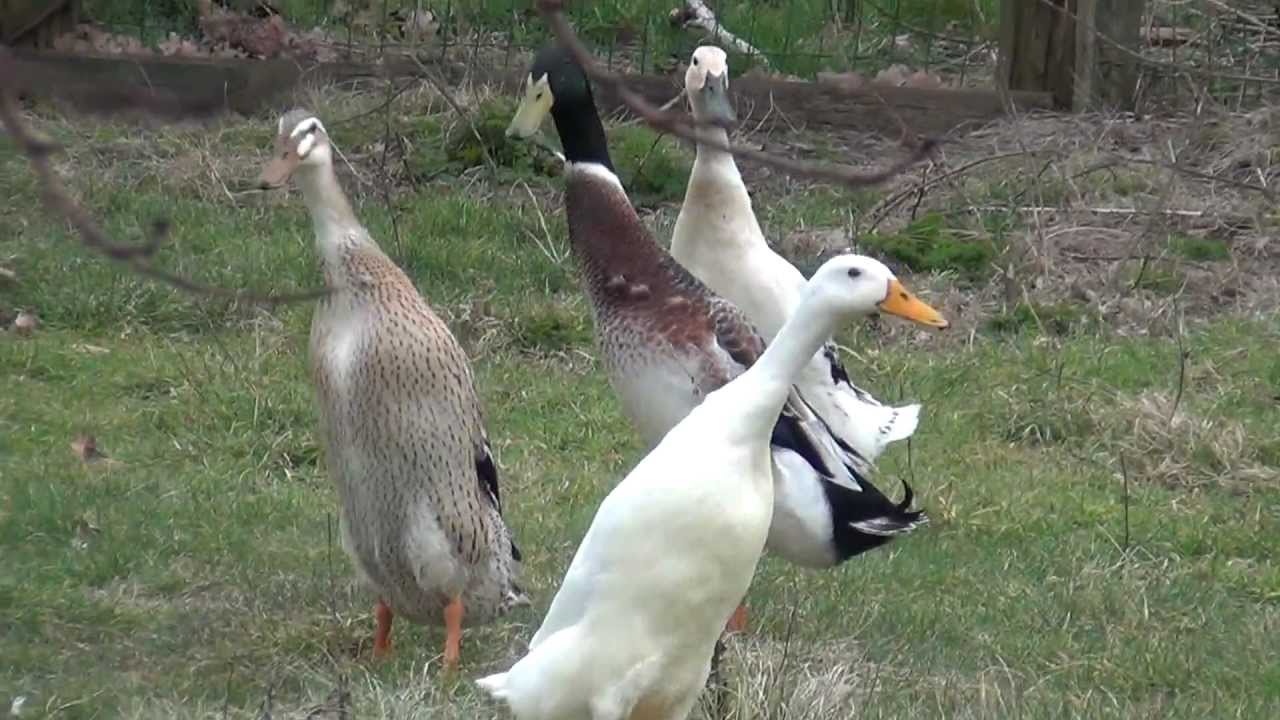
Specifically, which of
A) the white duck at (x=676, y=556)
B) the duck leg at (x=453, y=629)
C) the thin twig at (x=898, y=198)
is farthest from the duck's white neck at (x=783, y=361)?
the thin twig at (x=898, y=198)

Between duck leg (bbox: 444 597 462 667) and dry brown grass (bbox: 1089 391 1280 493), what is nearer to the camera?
duck leg (bbox: 444 597 462 667)

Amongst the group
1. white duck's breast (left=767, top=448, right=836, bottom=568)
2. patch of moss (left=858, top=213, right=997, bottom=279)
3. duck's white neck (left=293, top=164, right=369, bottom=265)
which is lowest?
patch of moss (left=858, top=213, right=997, bottom=279)

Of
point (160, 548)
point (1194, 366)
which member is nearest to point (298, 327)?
point (160, 548)

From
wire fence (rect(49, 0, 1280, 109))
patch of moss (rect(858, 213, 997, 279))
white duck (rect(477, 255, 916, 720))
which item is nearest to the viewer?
white duck (rect(477, 255, 916, 720))

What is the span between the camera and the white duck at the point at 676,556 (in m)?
3.99

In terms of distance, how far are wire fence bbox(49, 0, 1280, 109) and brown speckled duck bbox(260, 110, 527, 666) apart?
15.7 ft

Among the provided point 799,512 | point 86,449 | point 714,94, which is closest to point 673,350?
point 799,512

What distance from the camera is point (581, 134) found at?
6.09m

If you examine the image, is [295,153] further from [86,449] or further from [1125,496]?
[1125,496]

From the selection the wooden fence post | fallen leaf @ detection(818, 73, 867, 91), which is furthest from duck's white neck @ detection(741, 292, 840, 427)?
fallen leaf @ detection(818, 73, 867, 91)

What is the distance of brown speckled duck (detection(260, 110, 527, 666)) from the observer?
4980 millimetres

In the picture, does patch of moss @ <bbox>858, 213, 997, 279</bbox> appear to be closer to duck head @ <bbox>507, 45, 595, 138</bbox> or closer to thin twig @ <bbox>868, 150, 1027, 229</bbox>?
thin twig @ <bbox>868, 150, 1027, 229</bbox>

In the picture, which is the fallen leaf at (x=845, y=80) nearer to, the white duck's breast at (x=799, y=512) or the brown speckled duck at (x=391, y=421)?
the white duck's breast at (x=799, y=512)

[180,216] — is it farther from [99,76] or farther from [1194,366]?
[1194,366]
